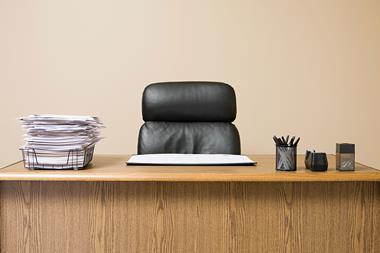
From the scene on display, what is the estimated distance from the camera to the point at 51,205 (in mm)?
1378

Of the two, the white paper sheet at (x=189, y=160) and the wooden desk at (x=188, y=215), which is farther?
the white paper sheet at (x=189, y=160)

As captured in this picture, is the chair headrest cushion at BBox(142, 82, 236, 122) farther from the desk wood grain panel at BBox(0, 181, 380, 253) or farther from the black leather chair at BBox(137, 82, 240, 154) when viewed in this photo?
the desk wood grain panel at BBox(0, 181, 380, 253)

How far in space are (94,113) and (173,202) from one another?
181 centimetres

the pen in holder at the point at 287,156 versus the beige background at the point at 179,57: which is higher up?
the beige background at the point at 179,57

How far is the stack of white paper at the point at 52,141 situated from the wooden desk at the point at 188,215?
6 cm

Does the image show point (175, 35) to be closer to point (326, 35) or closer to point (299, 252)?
point (326, 35)

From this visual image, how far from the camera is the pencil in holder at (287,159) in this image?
4.58 ft

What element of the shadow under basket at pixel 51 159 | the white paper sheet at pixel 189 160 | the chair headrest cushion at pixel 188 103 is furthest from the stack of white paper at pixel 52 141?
the chair headrest cushion at pixel 188 103

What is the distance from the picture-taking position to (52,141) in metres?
1.42

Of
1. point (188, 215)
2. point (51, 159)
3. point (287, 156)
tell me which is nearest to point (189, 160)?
point (188, 215)

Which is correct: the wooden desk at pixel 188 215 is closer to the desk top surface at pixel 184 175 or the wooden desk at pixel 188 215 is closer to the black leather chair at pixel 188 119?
the desk top surface at pixel 184 175

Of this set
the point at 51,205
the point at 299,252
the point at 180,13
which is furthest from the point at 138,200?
the point at 180,13

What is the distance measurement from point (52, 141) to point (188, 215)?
51 cm

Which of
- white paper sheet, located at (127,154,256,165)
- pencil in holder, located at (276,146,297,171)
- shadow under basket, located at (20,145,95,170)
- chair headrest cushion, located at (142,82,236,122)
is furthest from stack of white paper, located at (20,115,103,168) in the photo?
chair headrest cushion, located at (142,82,236,122)
